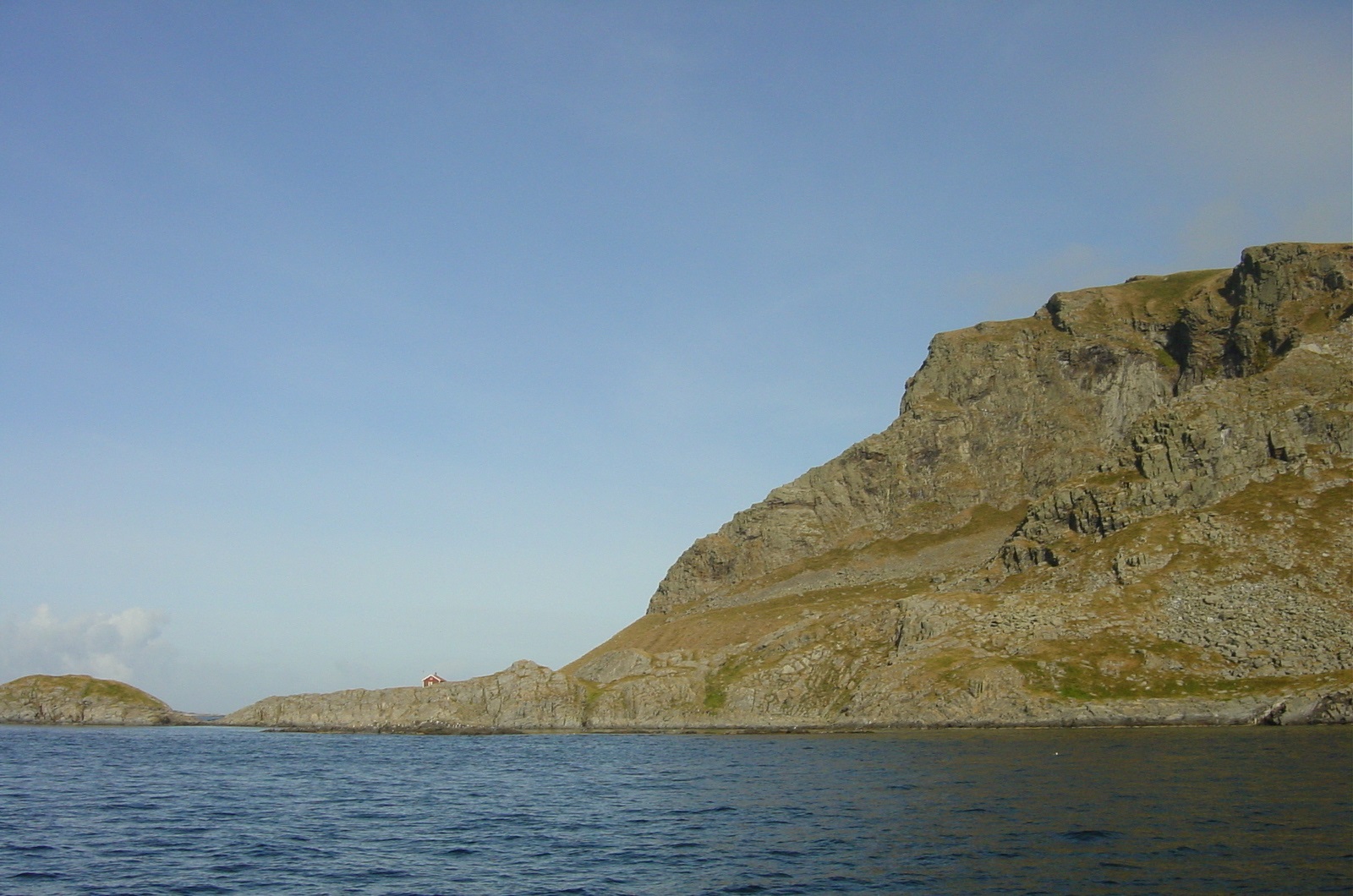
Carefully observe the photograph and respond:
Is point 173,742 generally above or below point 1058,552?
below

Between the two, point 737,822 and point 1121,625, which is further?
point 1121,625

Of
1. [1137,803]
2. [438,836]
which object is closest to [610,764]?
[438,836]

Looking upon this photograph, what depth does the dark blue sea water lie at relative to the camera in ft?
126

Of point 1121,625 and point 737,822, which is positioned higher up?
point 1121,625

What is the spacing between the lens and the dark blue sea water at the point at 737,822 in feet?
126

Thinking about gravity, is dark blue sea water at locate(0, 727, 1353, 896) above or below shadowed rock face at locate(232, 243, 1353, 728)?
below

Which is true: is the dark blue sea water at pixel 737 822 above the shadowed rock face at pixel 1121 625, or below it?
below

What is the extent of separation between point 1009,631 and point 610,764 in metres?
66.4

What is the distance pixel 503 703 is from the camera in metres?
163

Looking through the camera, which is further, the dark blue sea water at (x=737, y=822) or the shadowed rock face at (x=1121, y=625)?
the shadowed rock face at (x=1121, y=625)

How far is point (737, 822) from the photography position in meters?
54.8

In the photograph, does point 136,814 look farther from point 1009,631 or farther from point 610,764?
point 1009,631

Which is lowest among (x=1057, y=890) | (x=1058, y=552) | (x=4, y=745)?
(x=1057, y=890)

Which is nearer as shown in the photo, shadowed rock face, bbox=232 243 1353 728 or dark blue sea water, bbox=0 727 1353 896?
dark blue sea water, bbox=0 727 1353 896
